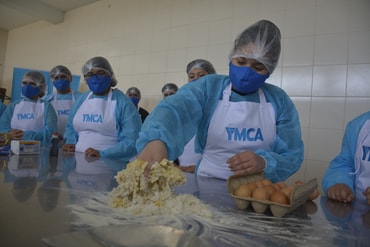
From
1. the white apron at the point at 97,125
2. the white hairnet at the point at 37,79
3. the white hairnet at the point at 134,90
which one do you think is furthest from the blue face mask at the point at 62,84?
the white apron at the point at 97,125

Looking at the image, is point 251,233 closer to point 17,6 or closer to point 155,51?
point 155,51

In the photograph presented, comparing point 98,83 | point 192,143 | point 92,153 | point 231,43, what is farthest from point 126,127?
point 231,43

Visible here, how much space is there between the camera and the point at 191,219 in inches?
37.5

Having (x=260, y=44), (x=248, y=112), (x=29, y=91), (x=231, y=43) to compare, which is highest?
(x=231, y=43)

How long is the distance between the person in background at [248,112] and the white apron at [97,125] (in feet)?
A: 3.66

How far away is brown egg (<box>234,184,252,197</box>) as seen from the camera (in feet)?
3.56

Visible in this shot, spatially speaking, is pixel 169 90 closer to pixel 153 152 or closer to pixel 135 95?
pixel 135 95

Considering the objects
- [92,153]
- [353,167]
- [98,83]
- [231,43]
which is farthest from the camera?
[231,43]

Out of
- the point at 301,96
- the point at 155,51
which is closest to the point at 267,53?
the point at 301,96

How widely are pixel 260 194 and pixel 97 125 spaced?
1.82 meters

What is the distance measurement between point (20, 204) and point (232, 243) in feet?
2.27

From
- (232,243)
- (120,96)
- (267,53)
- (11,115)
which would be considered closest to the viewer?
(232,243)

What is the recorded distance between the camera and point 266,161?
4.77 feet

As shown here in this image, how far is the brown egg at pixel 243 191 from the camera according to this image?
1.08 m
